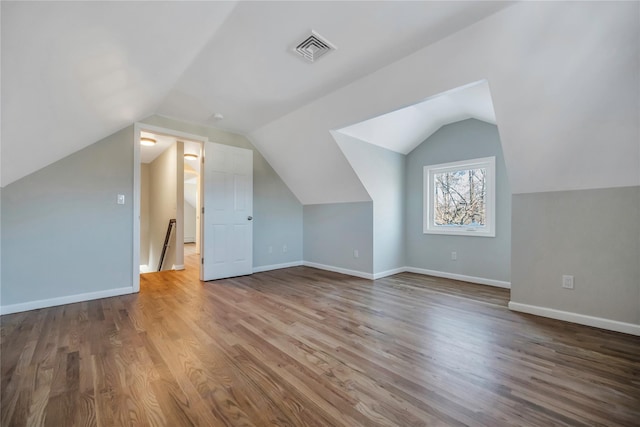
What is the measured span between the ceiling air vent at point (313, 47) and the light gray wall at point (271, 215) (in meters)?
2.44

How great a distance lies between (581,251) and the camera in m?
2.37

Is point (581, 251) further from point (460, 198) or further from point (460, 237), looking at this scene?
point (460, 198)

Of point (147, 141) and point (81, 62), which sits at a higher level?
point (147, 141)

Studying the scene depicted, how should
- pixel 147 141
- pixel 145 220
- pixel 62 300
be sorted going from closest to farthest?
pixel 62 300
pixel 147 141
pixel 145 220

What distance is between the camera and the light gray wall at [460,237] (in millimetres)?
3602

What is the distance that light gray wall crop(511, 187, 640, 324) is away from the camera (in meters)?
2.17

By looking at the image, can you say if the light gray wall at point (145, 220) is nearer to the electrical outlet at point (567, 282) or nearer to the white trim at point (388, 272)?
the white trim at point (388, 272)

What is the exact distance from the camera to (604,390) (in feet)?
4.69

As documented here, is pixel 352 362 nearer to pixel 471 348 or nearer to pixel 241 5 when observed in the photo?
pixel 471 348

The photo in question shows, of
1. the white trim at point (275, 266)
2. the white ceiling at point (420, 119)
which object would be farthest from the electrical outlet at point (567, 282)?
the white trim at point (275, 266)

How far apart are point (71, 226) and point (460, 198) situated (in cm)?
518

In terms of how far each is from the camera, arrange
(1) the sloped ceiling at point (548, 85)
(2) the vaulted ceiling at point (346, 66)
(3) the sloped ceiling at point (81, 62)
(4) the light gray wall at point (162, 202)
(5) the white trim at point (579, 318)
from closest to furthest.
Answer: (3) the sloped ceiling at point (81, 62) → (2) the vaulted ceiling at point (346, 66) → (1) the sloped ceiling at point (548, 85) → (5) the white trim at point (579, 318) → (4) the light gray wall at point (162, 202)

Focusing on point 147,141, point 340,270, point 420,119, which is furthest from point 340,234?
point 147,141

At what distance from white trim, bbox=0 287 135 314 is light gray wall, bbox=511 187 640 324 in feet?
15.0
